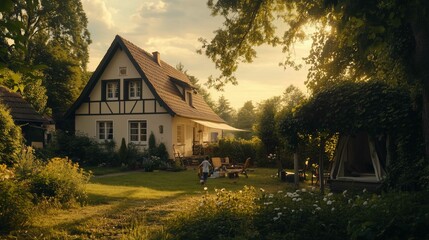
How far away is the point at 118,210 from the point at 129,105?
16078 millimetres

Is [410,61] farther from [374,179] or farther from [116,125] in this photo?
[116,125]

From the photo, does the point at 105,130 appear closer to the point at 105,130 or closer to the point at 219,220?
the point at 105,130

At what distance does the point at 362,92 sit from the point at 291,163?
43.0ft

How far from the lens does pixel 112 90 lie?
82.0 ft

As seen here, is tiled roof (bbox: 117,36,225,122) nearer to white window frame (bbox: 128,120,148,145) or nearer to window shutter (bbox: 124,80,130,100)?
window shutter (bbox: 124,80,130,100)

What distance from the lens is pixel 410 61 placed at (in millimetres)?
6316

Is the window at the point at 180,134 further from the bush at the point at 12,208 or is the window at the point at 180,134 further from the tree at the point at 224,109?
the tree at the point at 224,109

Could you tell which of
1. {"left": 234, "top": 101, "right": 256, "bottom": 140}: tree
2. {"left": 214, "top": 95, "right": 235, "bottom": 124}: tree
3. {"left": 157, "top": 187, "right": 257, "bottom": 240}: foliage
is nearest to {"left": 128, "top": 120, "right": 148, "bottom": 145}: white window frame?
{"left": 157, "top": 187, "right": 257, "bottom": 240}: foliage

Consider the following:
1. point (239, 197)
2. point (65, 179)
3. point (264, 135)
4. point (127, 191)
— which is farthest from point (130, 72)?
point (239, 197)

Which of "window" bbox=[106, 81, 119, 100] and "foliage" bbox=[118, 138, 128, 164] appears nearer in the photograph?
"foliage" bbox=[118, 138, 128, 164]

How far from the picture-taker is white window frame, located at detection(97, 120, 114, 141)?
24.9 m

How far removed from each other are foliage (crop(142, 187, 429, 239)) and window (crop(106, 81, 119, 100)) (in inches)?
754

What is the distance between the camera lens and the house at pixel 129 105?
2358cm

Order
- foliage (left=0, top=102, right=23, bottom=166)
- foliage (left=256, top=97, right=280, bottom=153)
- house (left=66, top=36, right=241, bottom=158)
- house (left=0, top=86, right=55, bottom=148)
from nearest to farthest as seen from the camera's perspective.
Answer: foliage (left=0, top=102, right=23, bottom=166), house (left=0, top=86, right=55, bottom=148), foliage (left=256, top=97, right=280, bottom=153), house (left=66, top=36, right=241, bottom=158)
